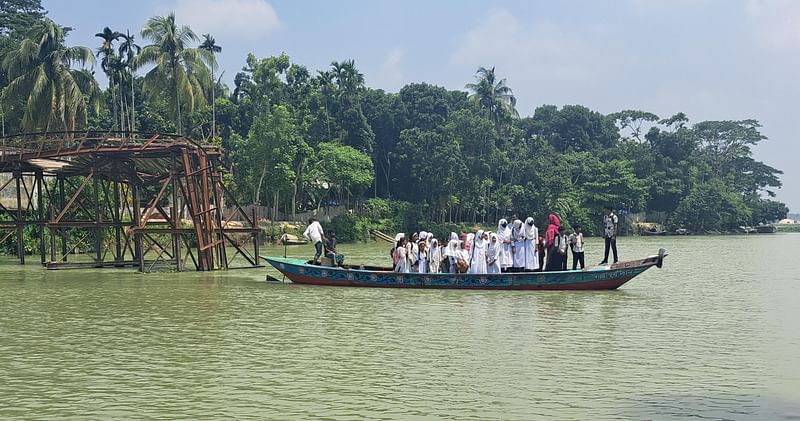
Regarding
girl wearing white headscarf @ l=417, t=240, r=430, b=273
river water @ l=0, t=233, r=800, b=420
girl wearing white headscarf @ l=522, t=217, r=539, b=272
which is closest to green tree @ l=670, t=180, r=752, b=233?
river water @ l=0, t=233, r=800, b=420

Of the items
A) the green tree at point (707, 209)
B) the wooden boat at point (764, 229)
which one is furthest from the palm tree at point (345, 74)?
the wooden boat at point (764, 229)

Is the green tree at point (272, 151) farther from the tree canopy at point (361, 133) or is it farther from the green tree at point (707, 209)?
the green tree at point (707, 209)

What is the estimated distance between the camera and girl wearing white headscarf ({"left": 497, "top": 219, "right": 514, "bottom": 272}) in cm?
2309

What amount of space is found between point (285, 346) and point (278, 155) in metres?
39.6

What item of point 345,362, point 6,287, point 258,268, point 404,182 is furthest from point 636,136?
point 345,362

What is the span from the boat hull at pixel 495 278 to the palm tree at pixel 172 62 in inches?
1097

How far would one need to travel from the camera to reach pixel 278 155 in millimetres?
52938

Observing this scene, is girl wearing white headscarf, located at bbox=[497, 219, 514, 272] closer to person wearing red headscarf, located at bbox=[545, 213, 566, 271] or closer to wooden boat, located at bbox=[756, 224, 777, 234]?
person wearing red headscarf, located at bbox=[545, 213, 566, 271]

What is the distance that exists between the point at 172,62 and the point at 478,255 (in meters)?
31.7

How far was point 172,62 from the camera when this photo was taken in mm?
49125

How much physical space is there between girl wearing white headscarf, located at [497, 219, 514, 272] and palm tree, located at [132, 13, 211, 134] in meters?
30.0

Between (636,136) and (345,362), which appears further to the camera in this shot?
(636,136)

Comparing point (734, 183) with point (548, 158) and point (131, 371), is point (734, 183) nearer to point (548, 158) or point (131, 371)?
point (548, 158)

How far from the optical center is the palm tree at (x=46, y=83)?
44.7m
